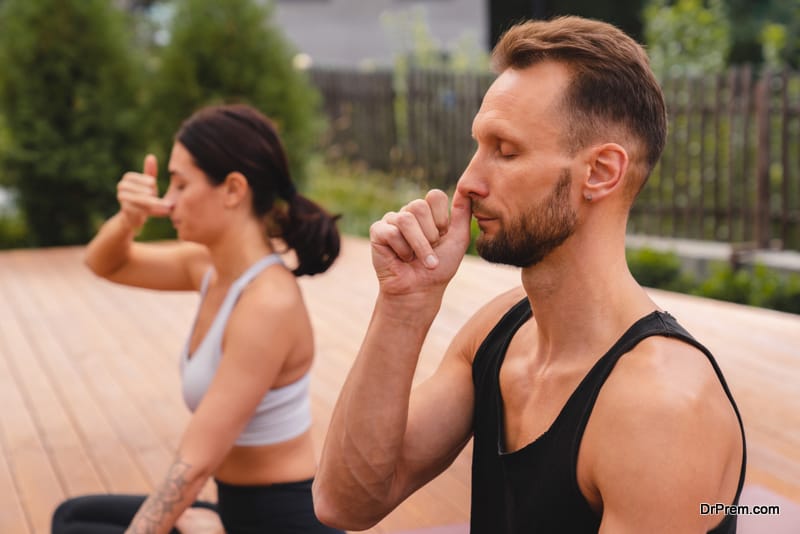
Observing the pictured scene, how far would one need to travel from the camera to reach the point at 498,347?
1.59 metres

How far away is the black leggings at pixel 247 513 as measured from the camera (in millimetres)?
2350

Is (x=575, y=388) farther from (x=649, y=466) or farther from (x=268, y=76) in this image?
(x=268, y=76)

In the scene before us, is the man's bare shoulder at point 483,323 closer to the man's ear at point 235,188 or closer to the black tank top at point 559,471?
the black tank top at point 559,471

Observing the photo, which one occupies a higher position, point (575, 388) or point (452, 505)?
point (575, 388)

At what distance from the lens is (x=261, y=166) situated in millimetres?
2537

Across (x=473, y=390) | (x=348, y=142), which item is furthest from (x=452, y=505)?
(x=348, y=142)

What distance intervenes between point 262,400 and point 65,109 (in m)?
6.85

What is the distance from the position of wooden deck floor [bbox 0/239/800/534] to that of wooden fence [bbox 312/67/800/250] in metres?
1.86

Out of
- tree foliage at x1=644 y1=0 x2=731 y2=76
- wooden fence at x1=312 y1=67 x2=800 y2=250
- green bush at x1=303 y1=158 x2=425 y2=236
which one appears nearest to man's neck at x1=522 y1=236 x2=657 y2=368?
wooden fence at x1=312 y1=67 x2=800 y2=250

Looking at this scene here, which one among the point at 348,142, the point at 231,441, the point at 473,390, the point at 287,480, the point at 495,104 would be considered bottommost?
the point at 348,142

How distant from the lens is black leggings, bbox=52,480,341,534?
7.71 feet

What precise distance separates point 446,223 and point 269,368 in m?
1.05

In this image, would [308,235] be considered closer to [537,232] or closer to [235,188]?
[235,188]

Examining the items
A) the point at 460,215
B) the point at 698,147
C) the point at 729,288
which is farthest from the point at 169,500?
the point at 698,147
